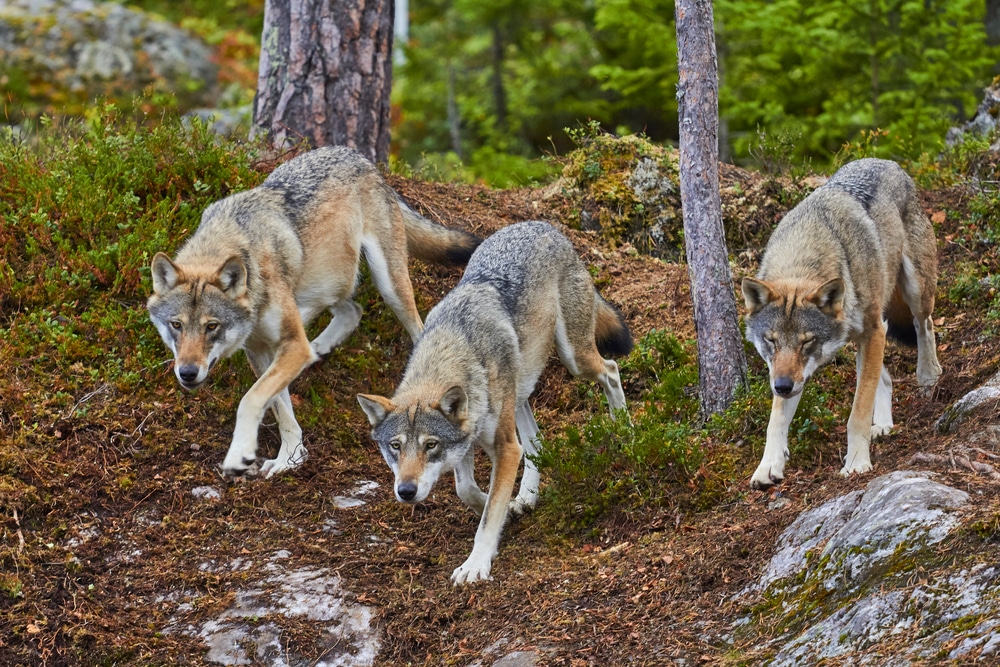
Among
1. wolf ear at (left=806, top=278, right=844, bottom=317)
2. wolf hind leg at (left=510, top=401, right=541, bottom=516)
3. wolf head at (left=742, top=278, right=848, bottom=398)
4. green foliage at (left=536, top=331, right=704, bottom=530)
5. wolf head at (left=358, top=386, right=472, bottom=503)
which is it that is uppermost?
wolf ear at (left=806, top=278, right=844, bottom=317)

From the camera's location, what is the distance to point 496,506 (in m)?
6.64

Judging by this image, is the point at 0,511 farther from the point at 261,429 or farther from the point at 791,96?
the point at 791,96

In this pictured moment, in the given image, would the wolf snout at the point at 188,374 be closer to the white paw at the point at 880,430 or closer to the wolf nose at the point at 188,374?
the wolf nose at the point at 188,374

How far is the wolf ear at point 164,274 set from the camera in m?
7.02

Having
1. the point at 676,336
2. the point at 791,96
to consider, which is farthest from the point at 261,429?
the point at 791,96

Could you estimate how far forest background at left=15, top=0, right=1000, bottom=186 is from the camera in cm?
1327

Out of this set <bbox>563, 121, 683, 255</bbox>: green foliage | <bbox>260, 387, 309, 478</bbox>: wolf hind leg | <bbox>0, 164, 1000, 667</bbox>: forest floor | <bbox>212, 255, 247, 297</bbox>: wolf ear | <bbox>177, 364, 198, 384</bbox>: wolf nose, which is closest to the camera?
<bbox>0, 164, 1000, 667</bbox>: forest floor

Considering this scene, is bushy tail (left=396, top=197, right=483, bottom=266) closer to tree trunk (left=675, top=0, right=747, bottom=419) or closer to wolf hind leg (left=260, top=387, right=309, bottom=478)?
wolf hind leg (left=260, top=387, right=309, bottom=478)

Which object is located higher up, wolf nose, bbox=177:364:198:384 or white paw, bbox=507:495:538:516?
wolf nose, bbox=177:364:198:384

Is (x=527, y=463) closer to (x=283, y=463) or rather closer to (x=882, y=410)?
(x=283, y=463)

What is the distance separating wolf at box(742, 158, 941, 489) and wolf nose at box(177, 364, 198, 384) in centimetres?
384

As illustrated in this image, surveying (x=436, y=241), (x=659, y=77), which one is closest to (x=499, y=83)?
(x=659, y=77)

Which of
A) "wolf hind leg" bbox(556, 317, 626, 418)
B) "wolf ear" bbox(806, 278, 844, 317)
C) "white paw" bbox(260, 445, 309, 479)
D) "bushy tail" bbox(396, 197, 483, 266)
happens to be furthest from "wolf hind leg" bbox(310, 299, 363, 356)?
"wolf ear" bbox(806, 278, 844, 317)

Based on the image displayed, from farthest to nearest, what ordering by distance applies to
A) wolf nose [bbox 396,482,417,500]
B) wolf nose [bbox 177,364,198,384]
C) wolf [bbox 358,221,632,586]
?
1. wolf nose [bbox 177,364,198,384]
2. wolf [bbox 358,221,632,586]
3. wolf nose [bbox 396,482,417,500]
